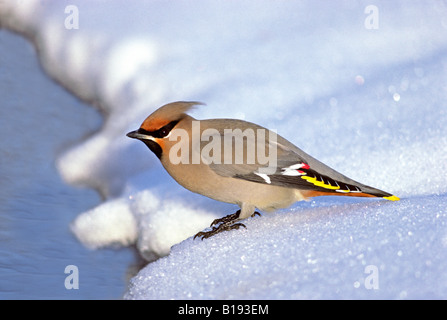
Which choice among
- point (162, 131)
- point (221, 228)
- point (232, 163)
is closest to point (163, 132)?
point (162, 131)

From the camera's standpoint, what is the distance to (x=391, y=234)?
1612 mm

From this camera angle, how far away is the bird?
181 cm

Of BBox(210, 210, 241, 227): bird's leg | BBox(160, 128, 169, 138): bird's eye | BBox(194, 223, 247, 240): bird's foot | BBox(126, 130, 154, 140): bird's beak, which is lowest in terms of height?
BBox(194, 223, 247, 240): bird's foot

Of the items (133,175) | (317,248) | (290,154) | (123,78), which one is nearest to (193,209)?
(133,175)

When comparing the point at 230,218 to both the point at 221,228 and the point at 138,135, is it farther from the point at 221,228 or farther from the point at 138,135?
the point at 138,135

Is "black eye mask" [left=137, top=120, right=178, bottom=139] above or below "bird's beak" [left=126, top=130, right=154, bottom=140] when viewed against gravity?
above

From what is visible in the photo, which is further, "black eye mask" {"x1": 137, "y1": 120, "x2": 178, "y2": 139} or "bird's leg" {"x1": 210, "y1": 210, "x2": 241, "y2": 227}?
"bird's leg" {"x1": 210, "y1": 210, "x2": 241, "y2": 227}

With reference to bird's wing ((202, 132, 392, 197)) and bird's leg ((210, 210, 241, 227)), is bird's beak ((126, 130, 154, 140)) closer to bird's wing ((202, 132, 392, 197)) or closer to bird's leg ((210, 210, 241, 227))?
bird's wing ((202, 132, 392, 197))

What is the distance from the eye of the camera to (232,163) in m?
1.82

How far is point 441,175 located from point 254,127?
0.66 metres

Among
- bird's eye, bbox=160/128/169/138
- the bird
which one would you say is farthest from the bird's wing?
bird's eye, bbox=160/128/169/138

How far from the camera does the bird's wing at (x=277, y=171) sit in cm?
181

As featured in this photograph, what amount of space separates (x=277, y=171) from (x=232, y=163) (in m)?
0.12

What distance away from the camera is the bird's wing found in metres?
1.81
